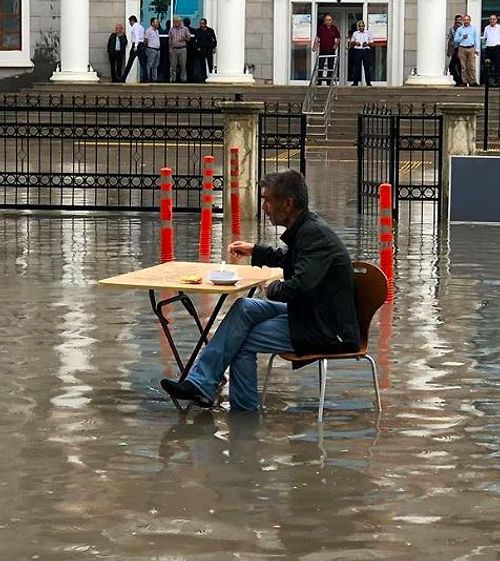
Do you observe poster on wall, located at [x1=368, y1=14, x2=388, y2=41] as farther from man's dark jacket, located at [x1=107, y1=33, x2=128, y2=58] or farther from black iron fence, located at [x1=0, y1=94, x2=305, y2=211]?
black iron fence, located at [x1=0, y1=94, x2=305, y2=211]

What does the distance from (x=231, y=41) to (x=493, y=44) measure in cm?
724

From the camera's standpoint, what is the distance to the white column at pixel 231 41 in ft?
159

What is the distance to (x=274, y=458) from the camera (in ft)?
29.3

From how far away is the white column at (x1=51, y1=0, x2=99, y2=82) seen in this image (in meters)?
49.3

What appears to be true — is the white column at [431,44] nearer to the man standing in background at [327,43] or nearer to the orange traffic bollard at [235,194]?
the man standing in background at [327,43]

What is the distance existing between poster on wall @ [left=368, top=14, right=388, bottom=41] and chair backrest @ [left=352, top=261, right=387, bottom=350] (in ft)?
135

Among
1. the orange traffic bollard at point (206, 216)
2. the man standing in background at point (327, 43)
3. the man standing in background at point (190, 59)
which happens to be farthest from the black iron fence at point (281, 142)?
the man standing in background at point (190, 59)

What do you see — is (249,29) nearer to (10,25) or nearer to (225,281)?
(10,25)

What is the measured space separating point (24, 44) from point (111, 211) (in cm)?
2912

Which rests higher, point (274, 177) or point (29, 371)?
point (274, 177)

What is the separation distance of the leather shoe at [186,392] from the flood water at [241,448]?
89mm

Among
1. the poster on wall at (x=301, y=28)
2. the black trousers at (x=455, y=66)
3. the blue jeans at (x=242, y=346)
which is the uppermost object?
the poster on wall at (x=301, y=28)

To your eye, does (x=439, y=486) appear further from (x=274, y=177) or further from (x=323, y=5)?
(x=323, y=5)

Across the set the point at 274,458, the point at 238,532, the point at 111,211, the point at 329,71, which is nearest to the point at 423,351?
the point at 274,458
